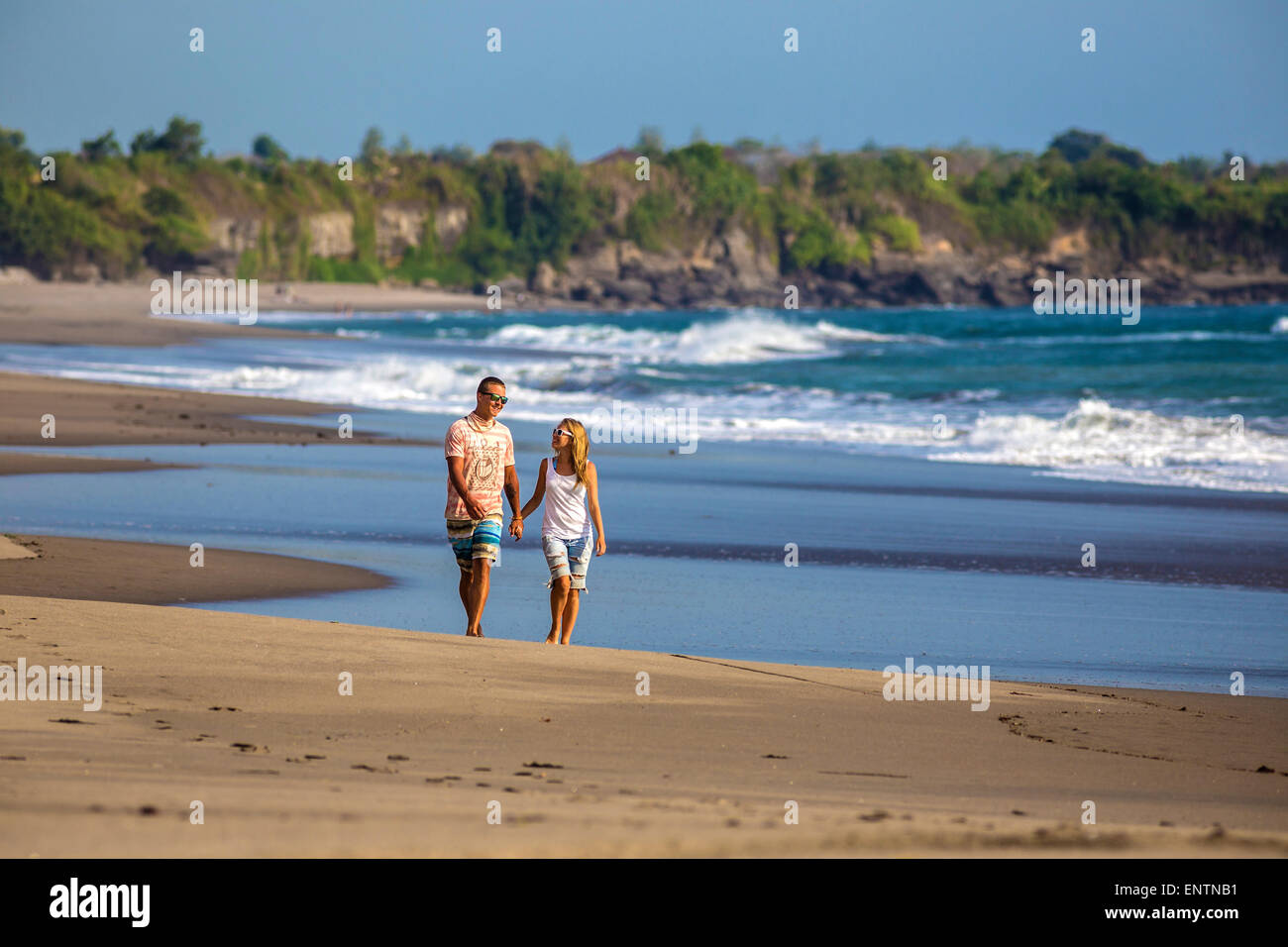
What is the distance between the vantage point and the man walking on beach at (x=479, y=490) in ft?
24.0

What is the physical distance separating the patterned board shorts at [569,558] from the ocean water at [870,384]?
391 inches

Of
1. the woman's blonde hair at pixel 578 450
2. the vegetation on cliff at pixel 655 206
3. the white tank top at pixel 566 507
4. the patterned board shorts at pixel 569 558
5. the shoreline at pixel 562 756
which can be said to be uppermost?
the vegetation on cliff at pixel 655 206

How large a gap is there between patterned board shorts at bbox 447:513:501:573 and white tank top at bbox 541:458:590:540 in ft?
0.91

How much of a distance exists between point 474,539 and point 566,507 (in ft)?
1.66

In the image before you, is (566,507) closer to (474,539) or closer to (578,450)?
(578,450)

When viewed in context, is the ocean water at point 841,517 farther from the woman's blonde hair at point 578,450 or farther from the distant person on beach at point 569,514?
the woman's blonde hair at point 578,450

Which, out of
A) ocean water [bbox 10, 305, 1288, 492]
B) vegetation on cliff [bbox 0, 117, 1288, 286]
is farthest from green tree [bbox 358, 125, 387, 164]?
ocean water [bbox 10, 305, 1288, 492]

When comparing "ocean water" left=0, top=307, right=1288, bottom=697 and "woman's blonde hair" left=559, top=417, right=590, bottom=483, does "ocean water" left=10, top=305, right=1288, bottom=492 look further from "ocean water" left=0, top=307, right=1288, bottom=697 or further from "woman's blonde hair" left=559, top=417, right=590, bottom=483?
"woman's blonde hair" left=559, top=417, right=590, bottom=483

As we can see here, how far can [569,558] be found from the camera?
7.50 metres

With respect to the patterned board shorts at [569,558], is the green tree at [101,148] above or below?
above

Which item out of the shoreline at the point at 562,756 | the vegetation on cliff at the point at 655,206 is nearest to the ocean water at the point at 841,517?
the shoreline at the point at 562,756

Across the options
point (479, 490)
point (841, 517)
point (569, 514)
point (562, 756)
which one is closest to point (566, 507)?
point (569, 514)

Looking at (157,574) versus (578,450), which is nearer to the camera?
(578,450)

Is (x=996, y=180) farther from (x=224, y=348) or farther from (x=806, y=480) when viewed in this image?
(x=806, y=480)
